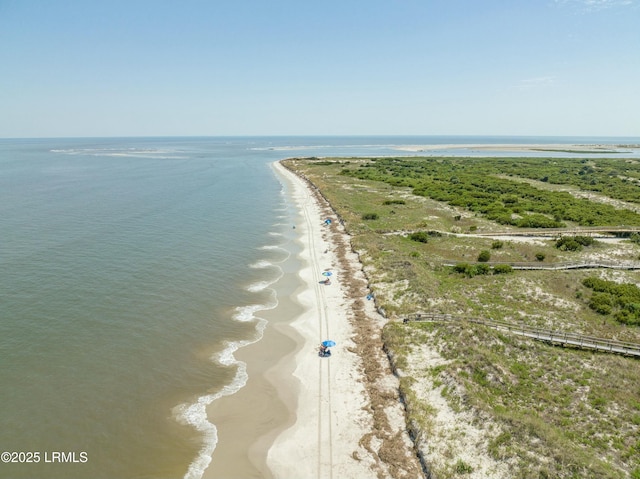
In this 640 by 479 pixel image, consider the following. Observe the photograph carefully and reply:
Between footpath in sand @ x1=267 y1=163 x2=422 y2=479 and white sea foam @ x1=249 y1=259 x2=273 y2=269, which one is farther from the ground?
white sea foam @ x1=249 y1=259 x2=273 y2=269

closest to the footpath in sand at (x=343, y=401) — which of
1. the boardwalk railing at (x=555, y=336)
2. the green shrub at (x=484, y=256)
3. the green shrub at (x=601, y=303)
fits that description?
the boardwalk railing at (x=555, y=336)

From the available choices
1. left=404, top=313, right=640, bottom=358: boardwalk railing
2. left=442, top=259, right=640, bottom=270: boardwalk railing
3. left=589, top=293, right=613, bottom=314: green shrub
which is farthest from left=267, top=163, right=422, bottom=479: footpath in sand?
left=589, top=293, right=613, bottom=314: green shrub

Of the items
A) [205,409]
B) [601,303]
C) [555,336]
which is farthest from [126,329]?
[601,303]

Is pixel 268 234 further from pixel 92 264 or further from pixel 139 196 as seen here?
pixel 139 196

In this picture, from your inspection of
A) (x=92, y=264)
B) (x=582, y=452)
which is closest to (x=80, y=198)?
(x=92, y=264)

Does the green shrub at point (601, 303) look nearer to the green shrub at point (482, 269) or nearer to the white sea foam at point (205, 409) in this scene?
the green shrub at point (482, 269)

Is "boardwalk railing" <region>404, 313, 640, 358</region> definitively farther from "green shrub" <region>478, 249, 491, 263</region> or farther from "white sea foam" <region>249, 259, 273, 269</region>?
"white sea foam" <region>249, 259, 273, 269</region>
